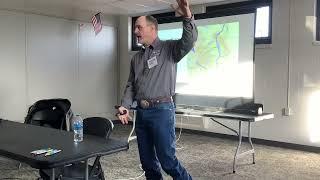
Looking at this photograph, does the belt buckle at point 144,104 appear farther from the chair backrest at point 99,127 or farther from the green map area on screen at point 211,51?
the green map area on screen at point 211,51

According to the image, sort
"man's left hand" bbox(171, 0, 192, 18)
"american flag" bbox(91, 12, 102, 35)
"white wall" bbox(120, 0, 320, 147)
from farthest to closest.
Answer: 1. "american flag" bbox(91, 12, 102, 35)
2. "white wall" bbox(120, 0, 320, 147)
3. "man's left hand" bbox(171, 0, 192, 18)

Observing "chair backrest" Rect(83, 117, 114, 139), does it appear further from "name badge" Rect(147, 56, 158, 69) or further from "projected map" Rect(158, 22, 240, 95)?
"projected map" Rect(158, 22, 240, 95)

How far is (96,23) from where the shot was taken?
7.16 metres

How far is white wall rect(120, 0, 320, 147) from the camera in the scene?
5.16 metres

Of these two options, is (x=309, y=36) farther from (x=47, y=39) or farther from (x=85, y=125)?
(x=47, y=39)

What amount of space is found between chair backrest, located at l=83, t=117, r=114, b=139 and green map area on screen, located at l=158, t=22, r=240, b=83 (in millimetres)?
2594

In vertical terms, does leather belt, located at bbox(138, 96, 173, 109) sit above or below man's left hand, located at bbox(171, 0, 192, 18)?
below

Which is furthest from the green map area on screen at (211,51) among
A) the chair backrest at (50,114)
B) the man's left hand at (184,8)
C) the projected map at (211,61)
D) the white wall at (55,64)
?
the man's left hand at (184,8)

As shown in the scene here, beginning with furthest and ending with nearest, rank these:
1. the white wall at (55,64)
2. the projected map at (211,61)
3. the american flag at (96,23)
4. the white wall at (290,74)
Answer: the american flag at (96,23), the white wall at (55,64), the white wall at (290,74), the projected map at (211,61)

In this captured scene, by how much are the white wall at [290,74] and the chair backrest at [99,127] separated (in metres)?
3.51

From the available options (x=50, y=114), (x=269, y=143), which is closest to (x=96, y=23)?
(x=50, y=114)

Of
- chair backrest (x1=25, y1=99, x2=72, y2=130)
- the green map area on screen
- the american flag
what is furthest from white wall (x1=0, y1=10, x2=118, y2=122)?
the green map area on screen

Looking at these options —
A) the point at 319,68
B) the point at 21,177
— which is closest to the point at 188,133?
the point at 319,68

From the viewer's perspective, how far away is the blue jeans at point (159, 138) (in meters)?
A: 2.67
